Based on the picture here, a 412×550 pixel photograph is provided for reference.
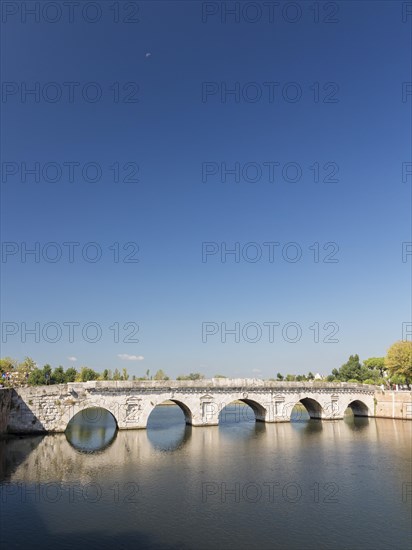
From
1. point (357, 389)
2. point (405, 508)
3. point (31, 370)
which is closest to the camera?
→ point (405, 508)

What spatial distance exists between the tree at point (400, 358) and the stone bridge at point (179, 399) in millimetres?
5092

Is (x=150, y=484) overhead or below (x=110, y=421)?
overhead

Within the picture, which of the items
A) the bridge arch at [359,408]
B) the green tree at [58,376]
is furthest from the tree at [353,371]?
the green tree at [58,376]

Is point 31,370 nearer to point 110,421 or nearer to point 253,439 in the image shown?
point 110,421

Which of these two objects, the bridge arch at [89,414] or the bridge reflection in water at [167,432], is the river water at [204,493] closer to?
the bridge reflection in water at [167,432]

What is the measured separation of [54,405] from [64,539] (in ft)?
86.7

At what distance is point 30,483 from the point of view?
24984 millimetres

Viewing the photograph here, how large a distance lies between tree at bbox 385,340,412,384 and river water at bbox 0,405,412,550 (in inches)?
860

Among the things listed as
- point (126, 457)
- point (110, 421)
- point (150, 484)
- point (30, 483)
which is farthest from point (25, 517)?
point (110, 421)

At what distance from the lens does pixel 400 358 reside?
6125 centimetres

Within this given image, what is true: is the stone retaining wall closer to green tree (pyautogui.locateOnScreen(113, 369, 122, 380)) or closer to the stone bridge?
the stone bridge

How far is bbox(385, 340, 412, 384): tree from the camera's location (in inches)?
2384

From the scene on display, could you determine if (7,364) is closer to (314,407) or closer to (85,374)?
(85,374)

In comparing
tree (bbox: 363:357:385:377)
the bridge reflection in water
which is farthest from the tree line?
the bridge reflection in water
